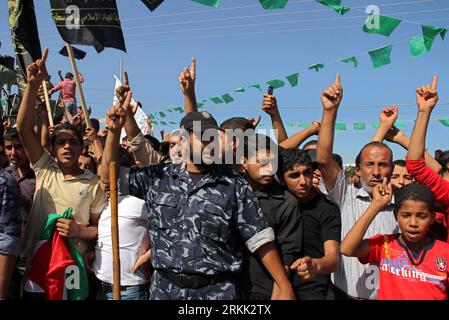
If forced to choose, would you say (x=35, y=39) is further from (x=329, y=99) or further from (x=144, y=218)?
(x=329, y=99)

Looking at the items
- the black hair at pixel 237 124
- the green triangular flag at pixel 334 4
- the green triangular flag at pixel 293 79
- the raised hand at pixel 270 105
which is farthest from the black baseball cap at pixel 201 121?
the green triangular flag at pixel 293 79

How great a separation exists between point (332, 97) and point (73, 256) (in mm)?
2208

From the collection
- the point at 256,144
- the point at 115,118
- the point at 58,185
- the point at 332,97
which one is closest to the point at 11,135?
the point at 58,185

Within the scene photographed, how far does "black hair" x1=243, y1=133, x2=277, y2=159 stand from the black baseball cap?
39cm

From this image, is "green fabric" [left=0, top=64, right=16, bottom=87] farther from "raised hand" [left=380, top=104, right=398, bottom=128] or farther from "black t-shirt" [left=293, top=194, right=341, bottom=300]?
"black t-shirt" [left=293, top=194, right=341, bottom=300]

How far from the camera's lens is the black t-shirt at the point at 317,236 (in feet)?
9.93

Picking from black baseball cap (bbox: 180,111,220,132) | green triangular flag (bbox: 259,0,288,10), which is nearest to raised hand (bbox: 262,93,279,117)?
green triangular flag (bbox: 259,0,288,10)

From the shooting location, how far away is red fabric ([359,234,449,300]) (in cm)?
289

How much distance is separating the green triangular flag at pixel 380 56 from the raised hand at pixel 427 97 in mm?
2721

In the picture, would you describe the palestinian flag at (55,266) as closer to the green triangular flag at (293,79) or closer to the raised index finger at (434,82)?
the raised index finger at (434,82)

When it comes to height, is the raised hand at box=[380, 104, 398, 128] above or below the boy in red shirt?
above

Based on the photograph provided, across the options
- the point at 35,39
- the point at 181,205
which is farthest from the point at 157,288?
the point at 35,39

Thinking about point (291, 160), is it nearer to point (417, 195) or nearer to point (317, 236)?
point (317, 236)

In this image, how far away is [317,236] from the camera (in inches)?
121
